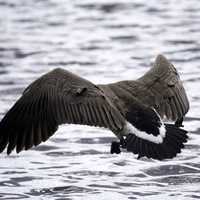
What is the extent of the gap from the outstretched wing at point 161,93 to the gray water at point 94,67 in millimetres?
731

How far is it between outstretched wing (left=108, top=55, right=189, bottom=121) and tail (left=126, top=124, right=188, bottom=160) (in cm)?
73

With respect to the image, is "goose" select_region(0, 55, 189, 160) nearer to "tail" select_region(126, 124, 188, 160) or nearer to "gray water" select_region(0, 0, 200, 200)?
"tail" select_region(126, 124, 188, 160)

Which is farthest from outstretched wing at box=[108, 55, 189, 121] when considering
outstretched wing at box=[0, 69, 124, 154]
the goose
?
outstretched wing at box=[0, 69, 124, 154]

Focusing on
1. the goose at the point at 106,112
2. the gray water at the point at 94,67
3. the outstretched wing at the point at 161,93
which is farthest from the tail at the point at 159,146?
the outstretched wing at the point at 161,93

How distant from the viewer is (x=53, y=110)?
9320mm

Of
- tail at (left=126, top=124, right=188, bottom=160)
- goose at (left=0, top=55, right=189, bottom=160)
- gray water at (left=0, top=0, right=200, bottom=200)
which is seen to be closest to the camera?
tail at (left=126, top=124, right=188, bottom=160)

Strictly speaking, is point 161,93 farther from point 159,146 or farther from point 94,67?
point 94,67

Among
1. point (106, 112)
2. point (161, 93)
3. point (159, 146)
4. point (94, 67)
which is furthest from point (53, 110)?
point (94, 67)

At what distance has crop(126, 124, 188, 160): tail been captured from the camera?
8859 millimetres

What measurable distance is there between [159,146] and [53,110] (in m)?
1.13

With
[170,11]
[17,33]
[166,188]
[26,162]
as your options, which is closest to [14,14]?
[17,33]

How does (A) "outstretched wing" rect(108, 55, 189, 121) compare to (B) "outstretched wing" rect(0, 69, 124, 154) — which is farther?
(A) "outstretched wing" rect(108, 55, 189, 121)

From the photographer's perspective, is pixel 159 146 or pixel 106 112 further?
pixel 106 112

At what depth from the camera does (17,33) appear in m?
17.9
